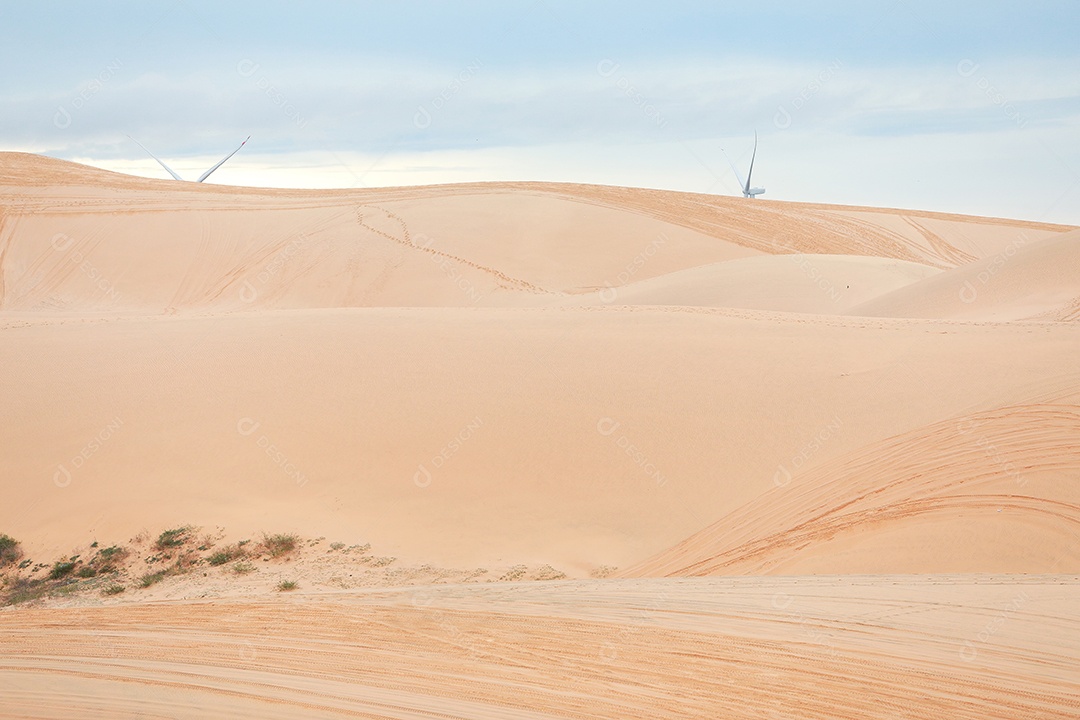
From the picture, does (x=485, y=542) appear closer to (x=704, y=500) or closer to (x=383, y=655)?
(x=704, y=500)

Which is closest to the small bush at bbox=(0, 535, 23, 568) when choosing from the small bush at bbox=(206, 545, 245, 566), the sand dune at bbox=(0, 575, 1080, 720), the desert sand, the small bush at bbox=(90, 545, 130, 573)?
the desert sand

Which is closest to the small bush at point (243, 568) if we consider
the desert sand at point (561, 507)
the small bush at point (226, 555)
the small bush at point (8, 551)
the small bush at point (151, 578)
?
the desert sand at point (561, 507)

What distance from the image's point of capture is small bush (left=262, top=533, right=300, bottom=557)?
10.1 metres

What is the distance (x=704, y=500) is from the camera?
10.5m

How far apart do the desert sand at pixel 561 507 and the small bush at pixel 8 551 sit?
0.50 feet

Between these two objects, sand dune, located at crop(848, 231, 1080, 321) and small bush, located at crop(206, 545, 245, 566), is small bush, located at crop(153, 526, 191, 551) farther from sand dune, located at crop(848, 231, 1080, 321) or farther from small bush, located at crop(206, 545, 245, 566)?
sand dune, located at crop(848, 231, 1080, 321)

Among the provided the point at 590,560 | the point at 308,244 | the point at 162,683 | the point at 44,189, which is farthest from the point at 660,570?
the point at 44,189

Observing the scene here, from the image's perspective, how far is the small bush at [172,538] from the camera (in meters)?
10.4

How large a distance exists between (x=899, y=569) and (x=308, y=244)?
993 inches

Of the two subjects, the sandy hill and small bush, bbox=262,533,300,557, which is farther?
the sandy hill

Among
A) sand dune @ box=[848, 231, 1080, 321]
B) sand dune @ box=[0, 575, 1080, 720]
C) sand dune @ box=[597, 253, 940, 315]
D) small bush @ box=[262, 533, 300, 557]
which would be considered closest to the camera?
sand dune @ box=[0, 575, 1080, 720]

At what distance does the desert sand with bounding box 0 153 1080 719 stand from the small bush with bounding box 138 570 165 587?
95 mm

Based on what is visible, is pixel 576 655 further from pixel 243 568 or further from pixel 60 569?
pixel 60 569

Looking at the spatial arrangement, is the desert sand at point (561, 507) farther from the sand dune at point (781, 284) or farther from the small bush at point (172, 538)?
the sand dune at point (781, 284)
